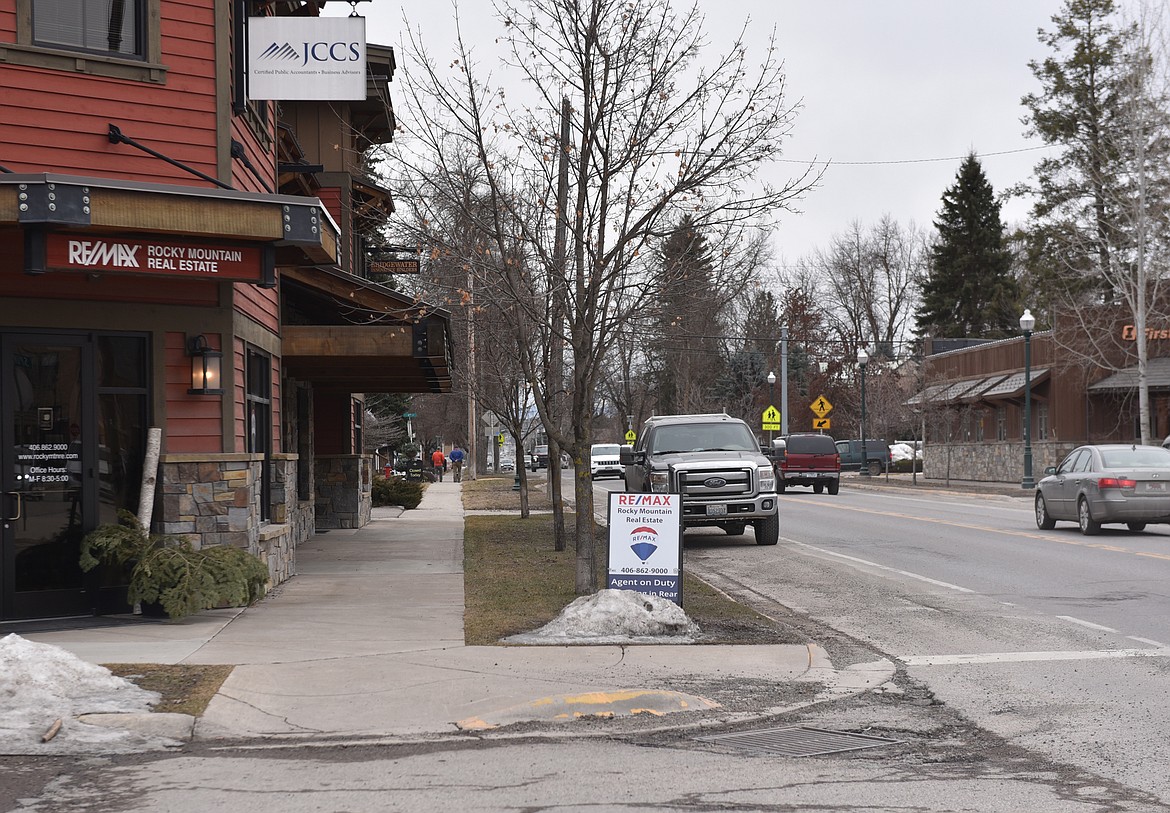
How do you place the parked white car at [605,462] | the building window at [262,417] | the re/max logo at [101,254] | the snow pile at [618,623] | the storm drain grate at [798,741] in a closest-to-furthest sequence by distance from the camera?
the storm drain grate at [798,741]
the snow pile at [618,623]
the re/max logo at [101,254]
the building window at [262,417]
the parked white car at [605,462]

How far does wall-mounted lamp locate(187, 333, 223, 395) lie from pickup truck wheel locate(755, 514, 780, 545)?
11.1 metres

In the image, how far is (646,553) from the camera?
38.2 ft

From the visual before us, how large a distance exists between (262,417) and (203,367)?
9.26ft

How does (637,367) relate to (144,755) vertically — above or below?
above

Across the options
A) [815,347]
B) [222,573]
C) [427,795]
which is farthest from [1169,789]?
[815,347]

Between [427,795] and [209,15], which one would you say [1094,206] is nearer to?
[209,15]

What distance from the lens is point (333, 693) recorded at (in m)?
8.52

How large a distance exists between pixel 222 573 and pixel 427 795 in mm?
6193

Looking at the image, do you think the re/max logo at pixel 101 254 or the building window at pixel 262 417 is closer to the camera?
the re/max logo at pixel 101 254

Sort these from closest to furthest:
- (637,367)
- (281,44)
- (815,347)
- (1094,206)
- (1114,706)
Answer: (1114,706) → (281,44) → (1094,206) → (637,367) → (815,347)

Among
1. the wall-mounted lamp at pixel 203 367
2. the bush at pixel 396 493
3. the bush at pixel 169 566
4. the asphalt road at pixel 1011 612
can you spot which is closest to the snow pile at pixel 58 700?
the bush at pixel 169 566

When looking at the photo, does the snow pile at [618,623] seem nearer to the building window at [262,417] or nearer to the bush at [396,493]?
the building window at [262,417]

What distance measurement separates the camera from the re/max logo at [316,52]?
41.4 feet

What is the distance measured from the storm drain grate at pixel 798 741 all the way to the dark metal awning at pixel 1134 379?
36321 mm
